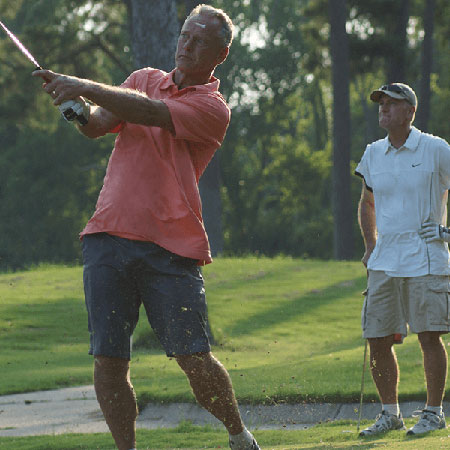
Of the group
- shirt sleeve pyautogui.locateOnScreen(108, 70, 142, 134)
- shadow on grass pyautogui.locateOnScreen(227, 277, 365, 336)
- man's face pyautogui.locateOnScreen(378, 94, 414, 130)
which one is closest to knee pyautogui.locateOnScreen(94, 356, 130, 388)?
shirt sleeve pyautogui.locateOnScreen(108, 70, 142, 134)

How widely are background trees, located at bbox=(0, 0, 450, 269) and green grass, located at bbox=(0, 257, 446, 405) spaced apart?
972 cm

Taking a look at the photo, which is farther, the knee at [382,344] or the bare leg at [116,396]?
the knee at [382,344]

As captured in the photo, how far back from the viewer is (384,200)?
22.4 feet

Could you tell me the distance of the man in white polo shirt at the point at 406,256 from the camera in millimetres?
6703

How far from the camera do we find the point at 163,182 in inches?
191

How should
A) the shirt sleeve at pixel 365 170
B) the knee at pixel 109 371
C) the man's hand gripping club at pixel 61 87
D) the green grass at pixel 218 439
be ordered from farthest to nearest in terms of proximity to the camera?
the shirt sleeve at pixel 365 170
the green grass at pixel 218 439
the knee at pixel 109 371
the man's hand gripping club at pixel 61 87

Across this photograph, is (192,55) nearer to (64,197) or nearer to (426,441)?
(426,441)

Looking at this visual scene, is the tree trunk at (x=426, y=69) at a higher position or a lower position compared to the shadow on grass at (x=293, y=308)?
higher

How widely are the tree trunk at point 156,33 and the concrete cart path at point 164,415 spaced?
5786mm

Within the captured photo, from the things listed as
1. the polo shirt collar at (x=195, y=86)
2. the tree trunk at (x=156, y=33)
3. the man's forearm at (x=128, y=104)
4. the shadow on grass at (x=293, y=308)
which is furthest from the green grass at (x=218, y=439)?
the shadow on grass at (x=293, y=308)

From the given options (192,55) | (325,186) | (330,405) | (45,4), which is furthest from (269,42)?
(192,55)

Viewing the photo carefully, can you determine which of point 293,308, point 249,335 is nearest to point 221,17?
point 249,335

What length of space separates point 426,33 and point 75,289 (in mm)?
17593

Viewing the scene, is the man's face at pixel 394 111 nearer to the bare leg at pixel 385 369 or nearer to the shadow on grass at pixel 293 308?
the bare leg at pixel 385 369
